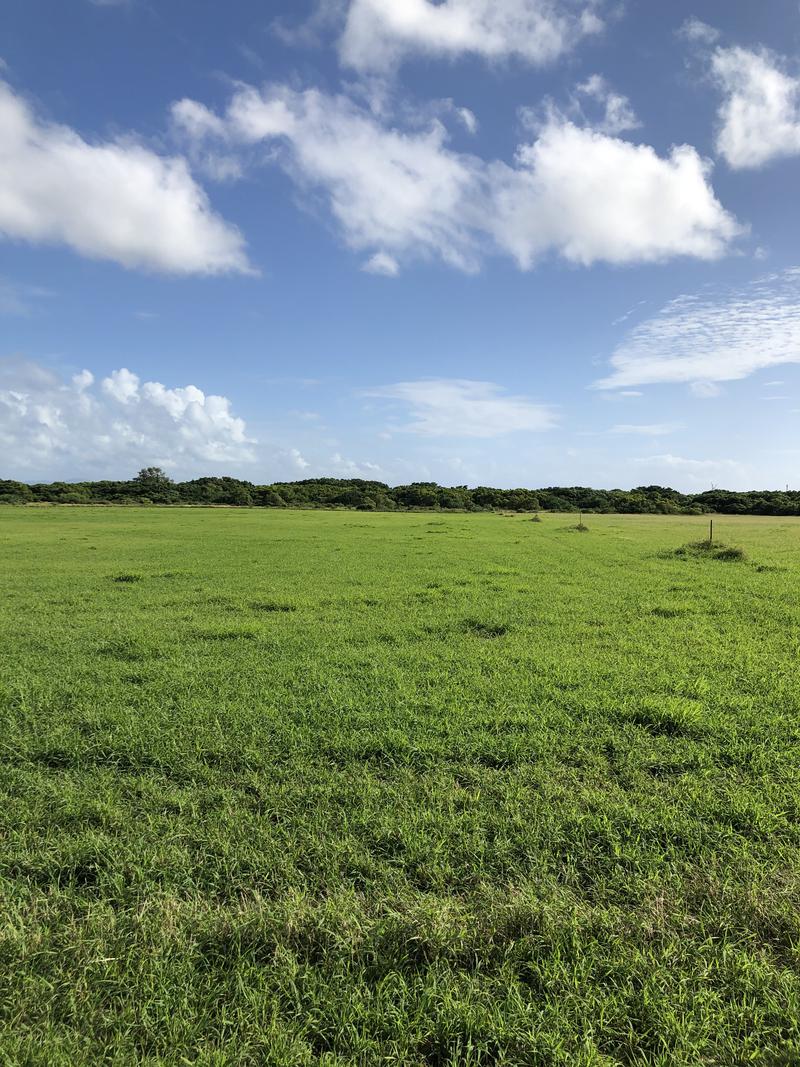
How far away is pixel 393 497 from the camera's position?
4250 inches

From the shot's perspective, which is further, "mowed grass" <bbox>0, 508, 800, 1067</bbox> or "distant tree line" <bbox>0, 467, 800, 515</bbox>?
"distant tree line" <bbox>0, 467, 800, 515</bbox>

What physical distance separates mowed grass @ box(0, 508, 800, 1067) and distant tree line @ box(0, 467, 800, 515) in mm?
88232

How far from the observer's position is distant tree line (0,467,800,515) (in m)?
90.8

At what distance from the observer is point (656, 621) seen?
10820 mm

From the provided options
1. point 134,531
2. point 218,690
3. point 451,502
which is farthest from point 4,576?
point 451,502

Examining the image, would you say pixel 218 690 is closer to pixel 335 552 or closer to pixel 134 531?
pixel 335 552

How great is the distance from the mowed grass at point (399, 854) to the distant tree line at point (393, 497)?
8823 cm

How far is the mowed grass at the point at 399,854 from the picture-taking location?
258 cm

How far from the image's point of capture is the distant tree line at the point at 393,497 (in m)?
90.8

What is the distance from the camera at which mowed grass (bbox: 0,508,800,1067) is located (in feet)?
8.48

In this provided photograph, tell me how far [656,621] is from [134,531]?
3654cm

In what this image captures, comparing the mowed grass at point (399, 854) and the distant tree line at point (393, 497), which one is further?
the distant tree line at point (393, 497)

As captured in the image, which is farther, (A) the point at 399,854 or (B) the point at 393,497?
(B) the point at 393,497

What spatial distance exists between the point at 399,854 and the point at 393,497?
343 feet
